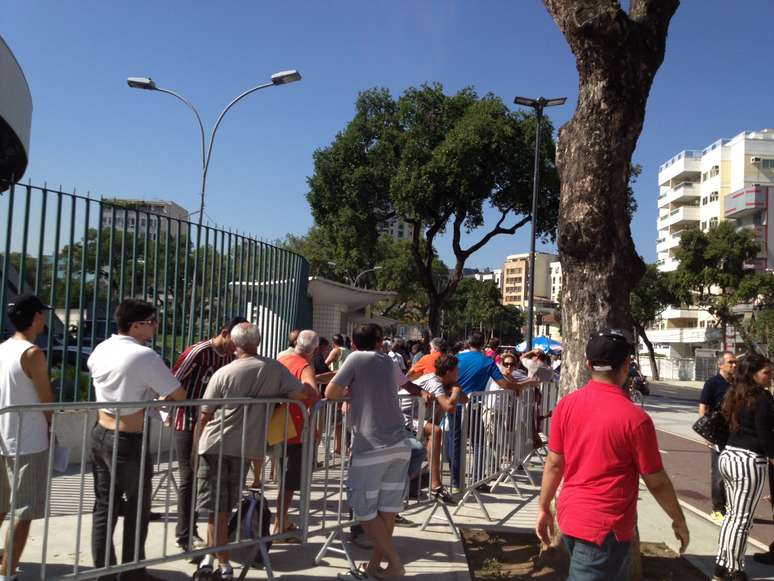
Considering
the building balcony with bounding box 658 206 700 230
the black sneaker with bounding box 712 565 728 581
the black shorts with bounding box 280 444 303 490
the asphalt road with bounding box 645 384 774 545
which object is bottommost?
the asphalt road with bounding box 645 384 774 545

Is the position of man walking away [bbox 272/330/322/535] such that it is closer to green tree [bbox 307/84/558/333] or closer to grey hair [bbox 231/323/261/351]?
grey hair [bbox 231/323/261/351]

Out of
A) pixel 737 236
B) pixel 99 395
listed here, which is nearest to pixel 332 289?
pixel 99 395

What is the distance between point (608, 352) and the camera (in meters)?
3.37

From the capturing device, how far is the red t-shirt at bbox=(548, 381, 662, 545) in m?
3.20

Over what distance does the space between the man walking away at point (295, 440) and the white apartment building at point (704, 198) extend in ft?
157

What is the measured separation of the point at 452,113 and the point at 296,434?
2212 centimetres

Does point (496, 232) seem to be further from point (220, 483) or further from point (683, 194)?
point (683, 194)

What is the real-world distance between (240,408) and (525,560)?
8.73 feet

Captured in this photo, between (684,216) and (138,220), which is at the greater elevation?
(684,216)

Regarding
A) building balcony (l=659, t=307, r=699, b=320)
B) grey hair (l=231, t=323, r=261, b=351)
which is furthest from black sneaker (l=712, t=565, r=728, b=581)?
building balcony (l=659, t=307, r=699, b=320)

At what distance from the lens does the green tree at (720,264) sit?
123ft

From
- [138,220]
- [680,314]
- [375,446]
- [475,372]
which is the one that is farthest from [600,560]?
[680,314]

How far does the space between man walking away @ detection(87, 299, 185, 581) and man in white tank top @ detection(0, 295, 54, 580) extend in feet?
1.06

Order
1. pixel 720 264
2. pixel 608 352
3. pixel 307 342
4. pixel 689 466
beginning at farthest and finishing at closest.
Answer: pixel 720 264, pixel 689 466, pixel 307 342, pixel 608 352
